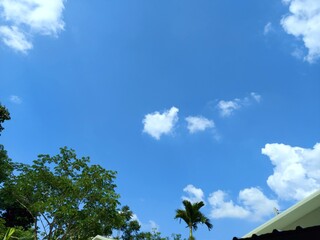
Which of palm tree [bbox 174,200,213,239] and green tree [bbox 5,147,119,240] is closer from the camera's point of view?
green tree [bbox 5,147,119,240]

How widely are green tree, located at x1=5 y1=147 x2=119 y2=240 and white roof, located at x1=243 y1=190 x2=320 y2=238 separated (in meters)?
14.9

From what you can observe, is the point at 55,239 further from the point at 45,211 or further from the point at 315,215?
the point at 315,215

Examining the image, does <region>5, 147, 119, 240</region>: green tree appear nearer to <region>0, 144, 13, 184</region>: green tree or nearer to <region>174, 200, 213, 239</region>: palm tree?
<region>0, 144, 13, 184</region>: green tree

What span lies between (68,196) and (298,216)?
652 inches

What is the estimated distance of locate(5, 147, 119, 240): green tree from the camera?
21.5 m

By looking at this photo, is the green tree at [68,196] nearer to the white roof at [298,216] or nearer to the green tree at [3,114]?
the green tree at [3,114]

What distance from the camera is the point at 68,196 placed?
866 inches

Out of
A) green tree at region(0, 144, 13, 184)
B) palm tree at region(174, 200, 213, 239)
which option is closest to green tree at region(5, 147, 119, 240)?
green tree at region(0, 144, 13, 184)

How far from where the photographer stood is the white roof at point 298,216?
25.2 ft

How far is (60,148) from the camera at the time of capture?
2395 cm

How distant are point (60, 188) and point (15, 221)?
434 inches

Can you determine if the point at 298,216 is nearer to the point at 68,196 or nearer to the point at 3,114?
the point at 68,196

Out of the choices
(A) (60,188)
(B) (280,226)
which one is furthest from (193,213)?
(B) (280,226)

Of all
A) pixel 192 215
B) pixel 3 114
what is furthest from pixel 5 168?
pixel 192 215
